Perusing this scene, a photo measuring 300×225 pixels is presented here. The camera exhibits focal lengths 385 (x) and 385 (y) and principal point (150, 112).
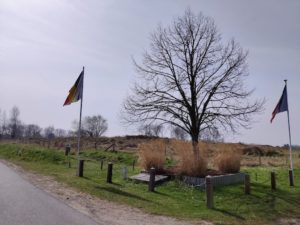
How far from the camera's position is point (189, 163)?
17750 mm

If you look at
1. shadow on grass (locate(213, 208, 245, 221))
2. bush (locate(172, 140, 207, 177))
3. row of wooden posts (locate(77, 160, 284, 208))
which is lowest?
shadow on grass (locate(213, 208, 245, 221))

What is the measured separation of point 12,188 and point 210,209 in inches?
276

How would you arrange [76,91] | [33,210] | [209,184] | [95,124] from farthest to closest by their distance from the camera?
[95,124], [76,91], [209,184], [33,210]

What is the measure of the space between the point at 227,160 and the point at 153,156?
12.6 feet

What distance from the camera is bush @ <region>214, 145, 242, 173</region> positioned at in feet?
63.5

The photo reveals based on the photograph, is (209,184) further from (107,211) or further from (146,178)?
(146,178)

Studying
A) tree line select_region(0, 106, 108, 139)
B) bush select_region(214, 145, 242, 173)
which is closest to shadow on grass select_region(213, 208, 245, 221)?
bush select_region(214, 145, 242, 173)

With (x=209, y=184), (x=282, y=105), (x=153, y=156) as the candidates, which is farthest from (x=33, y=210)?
(x=282, y=105)

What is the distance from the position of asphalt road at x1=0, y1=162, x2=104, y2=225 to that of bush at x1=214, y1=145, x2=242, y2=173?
9.42 metres

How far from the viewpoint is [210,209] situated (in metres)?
12.4

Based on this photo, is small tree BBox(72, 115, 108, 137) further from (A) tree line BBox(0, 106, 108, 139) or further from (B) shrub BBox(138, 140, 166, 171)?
(B) shrub BBox(138, 140, 166, 171)

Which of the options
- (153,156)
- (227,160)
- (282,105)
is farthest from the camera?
(282,105)

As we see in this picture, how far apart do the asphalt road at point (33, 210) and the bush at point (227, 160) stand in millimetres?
9419

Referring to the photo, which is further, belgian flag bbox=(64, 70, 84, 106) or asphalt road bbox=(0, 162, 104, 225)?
belgian flag bbox=(64, 70, 84, 106)
